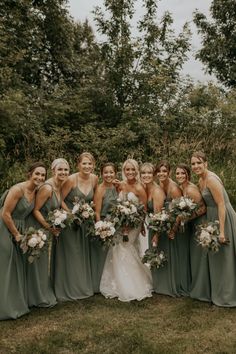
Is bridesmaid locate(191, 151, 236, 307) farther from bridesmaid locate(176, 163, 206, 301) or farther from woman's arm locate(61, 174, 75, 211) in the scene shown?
woman's arm locate(61, 174, 75, 211)

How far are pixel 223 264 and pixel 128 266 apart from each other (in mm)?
1423

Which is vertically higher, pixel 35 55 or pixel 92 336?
pixel 35 55

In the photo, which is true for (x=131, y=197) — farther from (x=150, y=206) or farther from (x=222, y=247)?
(x=222, y=247)

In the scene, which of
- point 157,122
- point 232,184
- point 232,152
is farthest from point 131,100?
point 232,184

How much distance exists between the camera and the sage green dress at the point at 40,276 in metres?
5.23

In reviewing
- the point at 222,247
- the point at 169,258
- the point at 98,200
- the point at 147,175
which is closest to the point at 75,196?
the point at 98,200

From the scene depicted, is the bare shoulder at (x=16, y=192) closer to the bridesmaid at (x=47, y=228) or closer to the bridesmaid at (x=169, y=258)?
the bridesmaid at (x=47, y=228)

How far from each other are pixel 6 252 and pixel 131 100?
1052 cm

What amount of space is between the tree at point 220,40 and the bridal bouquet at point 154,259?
14.1m

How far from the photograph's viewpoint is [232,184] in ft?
33.5

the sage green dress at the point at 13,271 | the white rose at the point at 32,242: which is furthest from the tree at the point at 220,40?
the white rose at the point at 32,242

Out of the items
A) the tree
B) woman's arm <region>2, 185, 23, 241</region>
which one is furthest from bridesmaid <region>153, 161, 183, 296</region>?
the tree

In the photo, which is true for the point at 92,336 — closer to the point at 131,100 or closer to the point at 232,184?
the point at 232,184

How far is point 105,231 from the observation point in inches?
211
